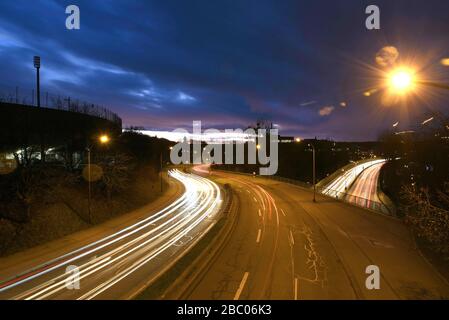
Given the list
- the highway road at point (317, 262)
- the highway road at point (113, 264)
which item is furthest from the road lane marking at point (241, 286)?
the highway road at point (113, 264)

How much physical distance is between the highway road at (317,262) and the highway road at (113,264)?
289 cm

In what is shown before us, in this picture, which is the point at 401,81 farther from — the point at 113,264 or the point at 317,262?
the point at 113,264

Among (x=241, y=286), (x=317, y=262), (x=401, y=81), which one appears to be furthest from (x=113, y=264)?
(x=401, y=81)

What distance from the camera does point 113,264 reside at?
16406 millimetres

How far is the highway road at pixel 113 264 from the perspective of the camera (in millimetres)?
12945

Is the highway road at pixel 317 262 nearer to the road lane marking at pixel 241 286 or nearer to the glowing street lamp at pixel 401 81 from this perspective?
the road lane marking at pixel 241 286

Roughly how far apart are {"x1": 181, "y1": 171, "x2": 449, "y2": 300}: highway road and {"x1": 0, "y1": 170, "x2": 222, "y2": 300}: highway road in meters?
2.89

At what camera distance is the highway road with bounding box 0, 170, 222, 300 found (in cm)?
1295

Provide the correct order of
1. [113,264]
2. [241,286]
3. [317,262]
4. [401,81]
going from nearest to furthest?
1. [401,81]
2. [241,286]
3. [317,262]
4. [113,264]

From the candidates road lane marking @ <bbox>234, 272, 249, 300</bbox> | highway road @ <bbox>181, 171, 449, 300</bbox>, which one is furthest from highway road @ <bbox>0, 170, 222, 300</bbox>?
road lane marking @ <bbox>234, 272, 249, 300</bbox>

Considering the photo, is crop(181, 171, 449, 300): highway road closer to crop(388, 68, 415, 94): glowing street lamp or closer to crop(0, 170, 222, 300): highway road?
crop(0, 170, 222, 300): highway road

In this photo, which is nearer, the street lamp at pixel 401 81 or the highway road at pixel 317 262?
the street lamp at pixel 401 81

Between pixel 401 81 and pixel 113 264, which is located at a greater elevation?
pixel 401 81

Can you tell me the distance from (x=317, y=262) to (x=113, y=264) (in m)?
10.3
